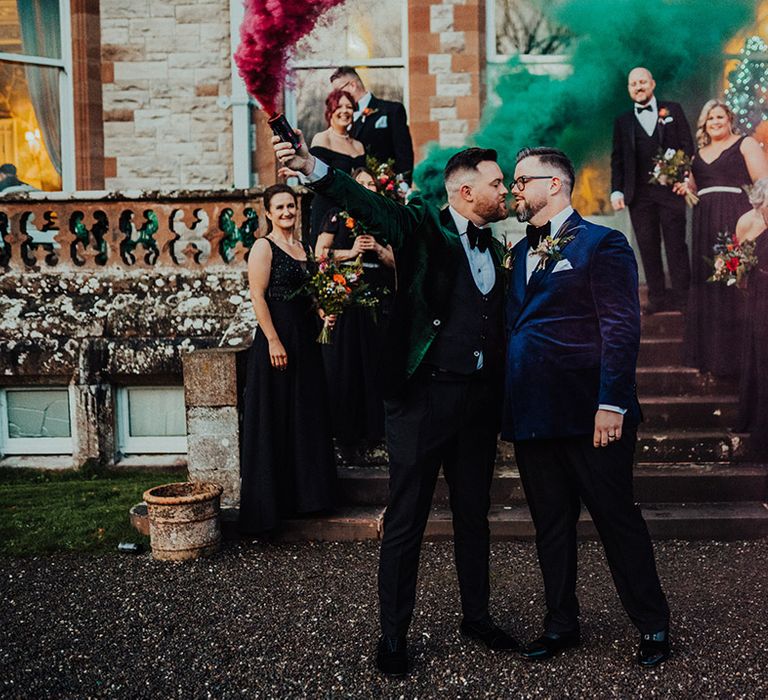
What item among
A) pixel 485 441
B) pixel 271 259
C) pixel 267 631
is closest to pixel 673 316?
pixel 271 259

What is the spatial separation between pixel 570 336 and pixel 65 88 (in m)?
8.14

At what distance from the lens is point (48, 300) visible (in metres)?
8.34

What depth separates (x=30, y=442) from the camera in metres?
8.45

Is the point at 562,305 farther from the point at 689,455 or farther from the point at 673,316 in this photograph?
the point at 673,316

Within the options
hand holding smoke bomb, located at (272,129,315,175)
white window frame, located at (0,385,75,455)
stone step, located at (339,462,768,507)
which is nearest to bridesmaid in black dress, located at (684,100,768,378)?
stone step, located at (339,462,768,507)

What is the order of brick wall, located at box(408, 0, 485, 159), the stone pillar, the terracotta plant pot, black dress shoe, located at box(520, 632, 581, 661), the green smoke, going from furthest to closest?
brick wall, located at box(408, 0, 485, 159), the green smoke, the stone pillar, the terracotta plant pot, black dress shoe, located at box(520, 632, 581, 661)

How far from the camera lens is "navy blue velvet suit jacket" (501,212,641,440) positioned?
3.97 m

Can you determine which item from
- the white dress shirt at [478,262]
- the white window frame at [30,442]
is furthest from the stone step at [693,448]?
the white window frame at [30,442]

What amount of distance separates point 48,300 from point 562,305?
5.69 m

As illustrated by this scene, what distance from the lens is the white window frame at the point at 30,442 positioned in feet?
27.5

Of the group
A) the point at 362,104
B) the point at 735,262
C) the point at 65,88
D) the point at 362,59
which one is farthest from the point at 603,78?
the point at 65,88

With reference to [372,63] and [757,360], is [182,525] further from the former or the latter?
[372,63]

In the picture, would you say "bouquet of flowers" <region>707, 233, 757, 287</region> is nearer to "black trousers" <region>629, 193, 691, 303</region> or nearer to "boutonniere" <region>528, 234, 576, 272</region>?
"black trousers" <region>629, 193, 691, 303</region>

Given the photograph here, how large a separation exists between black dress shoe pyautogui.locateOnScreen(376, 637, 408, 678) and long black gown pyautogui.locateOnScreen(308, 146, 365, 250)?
3676 mm
